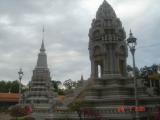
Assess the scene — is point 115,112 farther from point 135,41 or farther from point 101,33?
point 101,33

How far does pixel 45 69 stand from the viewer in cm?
7188

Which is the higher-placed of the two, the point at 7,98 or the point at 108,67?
the point at 108,67

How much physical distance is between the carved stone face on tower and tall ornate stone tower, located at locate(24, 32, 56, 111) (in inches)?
823

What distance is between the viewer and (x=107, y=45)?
4416cm

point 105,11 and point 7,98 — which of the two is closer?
point 105,11

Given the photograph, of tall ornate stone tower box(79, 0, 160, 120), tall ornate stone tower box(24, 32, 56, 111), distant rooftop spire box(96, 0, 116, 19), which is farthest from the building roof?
distant rooftop spire box(96, 0, 116, 19)

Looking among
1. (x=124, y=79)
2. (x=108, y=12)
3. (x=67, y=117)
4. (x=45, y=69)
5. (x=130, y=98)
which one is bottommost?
(x=67, y=117)

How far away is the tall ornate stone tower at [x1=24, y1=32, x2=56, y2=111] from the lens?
63500 millimetres

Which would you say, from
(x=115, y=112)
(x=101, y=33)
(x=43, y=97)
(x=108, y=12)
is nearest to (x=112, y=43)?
(x=101, y=33)

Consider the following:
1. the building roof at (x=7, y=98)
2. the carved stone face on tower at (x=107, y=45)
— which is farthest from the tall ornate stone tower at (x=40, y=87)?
the carved stone face on tower at (x=107, y=45)

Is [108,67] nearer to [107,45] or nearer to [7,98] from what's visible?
[107,45]

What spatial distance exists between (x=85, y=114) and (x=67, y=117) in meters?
3.34

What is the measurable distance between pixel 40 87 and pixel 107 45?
2903cm

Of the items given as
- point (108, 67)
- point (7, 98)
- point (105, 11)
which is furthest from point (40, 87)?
point (105, 11)
